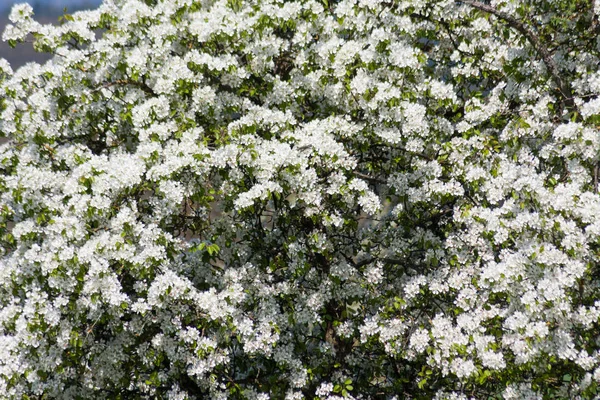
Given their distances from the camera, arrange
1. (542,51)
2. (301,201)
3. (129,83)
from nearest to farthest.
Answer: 1. (301,201)
2. (542,51)
3. (129,83)

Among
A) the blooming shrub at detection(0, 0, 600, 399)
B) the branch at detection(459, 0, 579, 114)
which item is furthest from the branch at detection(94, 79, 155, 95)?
the branch at detection(459, 0, 579, 114)

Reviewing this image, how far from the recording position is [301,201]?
23.0 feet

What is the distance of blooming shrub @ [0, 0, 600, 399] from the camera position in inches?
256

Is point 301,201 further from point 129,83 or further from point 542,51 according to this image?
point 542,51

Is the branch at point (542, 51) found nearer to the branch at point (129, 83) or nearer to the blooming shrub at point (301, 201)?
the blooming shrub at point (301, 201)

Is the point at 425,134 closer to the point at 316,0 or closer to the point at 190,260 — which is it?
the point at 316,0

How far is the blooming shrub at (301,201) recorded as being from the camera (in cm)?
650

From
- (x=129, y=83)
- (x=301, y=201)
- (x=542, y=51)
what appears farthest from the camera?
(x=129, y=83)

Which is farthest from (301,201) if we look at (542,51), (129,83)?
(542,51)

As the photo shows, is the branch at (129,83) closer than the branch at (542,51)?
No

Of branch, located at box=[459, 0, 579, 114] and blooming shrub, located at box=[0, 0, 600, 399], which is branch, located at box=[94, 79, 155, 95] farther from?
branch, located at box=[459, 0, 579, 114]

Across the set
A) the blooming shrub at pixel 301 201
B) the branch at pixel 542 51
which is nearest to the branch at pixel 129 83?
the blooming shrub at pixel 301 201

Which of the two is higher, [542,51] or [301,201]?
[542,51]

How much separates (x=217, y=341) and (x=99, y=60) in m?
3.60
